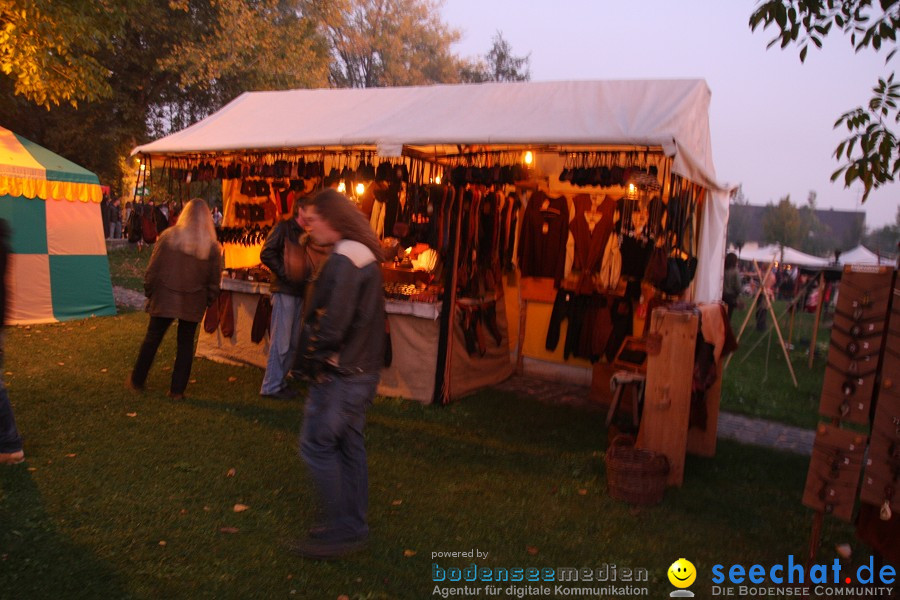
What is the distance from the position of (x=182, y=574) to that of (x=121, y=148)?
1634 cm

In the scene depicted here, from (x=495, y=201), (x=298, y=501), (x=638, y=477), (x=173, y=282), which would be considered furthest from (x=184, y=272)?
(x=638, y=477)

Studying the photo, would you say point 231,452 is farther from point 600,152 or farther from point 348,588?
point 600,152

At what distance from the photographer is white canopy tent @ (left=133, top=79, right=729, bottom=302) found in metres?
5.17

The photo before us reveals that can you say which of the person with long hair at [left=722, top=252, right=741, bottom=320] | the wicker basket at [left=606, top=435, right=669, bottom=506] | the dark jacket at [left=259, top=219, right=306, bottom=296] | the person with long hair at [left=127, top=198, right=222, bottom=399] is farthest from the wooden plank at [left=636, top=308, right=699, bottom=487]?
the person with long hair at [left=722, top=252, right=741, bottom=320]

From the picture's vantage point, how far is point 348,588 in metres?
3.32

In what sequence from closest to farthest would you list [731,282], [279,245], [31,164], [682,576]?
[682,576] → [279,245] → [31,164] → [731,282]

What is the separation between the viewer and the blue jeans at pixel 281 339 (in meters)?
6.57

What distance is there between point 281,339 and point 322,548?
334cm

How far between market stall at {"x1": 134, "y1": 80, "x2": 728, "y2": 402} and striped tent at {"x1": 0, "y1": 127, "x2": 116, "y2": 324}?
8.01 feet

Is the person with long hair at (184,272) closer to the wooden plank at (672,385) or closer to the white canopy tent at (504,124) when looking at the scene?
the white canopy tent at (504,124)

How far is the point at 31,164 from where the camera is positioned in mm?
9305

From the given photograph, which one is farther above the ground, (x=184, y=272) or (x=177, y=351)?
(x=184, y=272)

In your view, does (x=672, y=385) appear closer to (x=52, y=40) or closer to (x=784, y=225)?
(x=52, y=40)

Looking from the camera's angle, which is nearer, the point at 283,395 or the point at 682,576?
the point at 682,576
